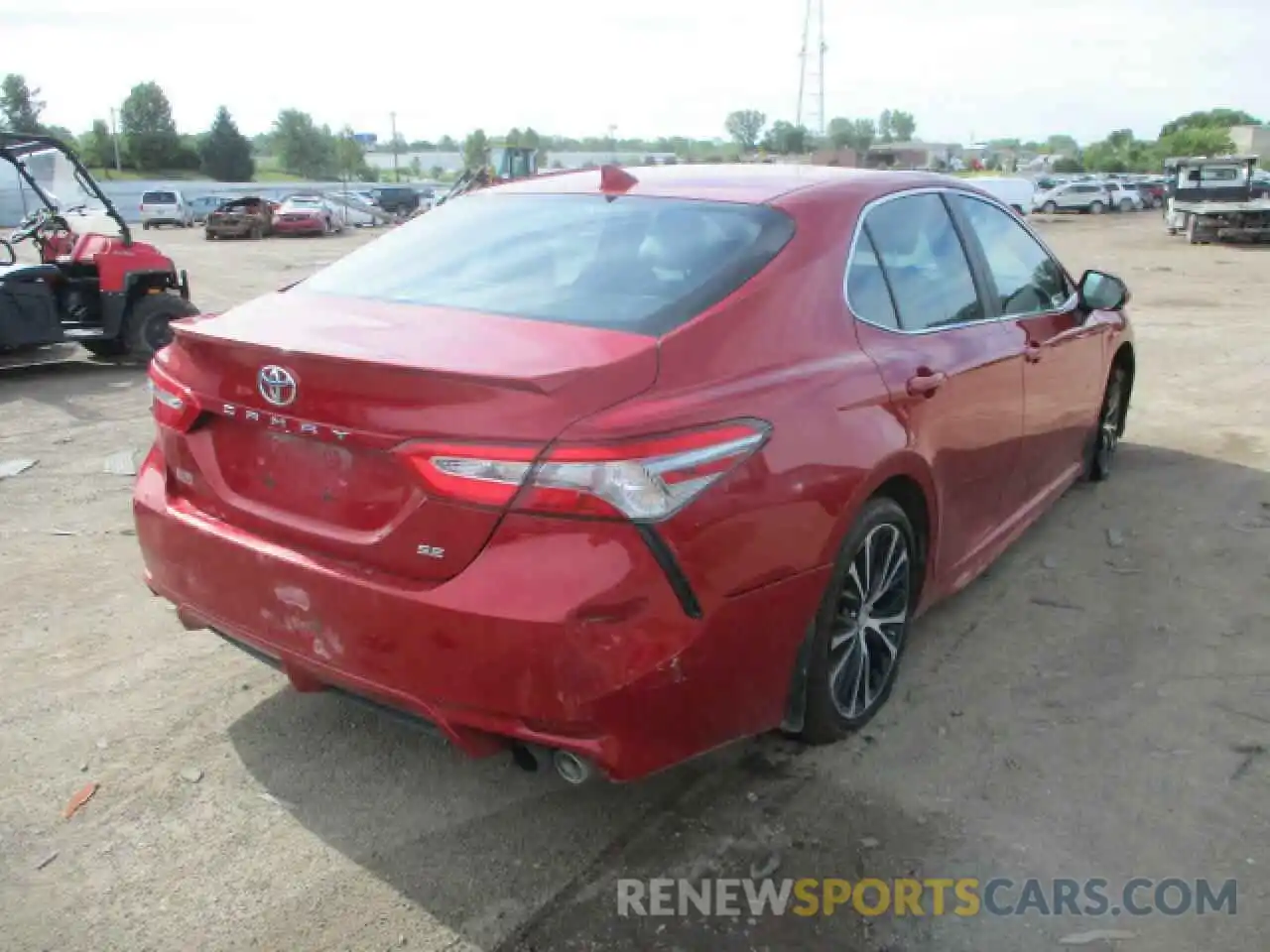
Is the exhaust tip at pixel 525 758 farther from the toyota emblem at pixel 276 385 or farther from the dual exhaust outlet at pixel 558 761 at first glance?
the toyota emblem at pixel 276 385

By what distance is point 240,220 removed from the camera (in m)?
34.1

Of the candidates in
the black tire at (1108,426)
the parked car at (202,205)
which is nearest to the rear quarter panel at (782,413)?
the black tire at (1108,426)

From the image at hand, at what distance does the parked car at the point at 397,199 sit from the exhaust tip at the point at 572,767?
165ft

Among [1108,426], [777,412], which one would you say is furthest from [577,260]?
[1108,426]

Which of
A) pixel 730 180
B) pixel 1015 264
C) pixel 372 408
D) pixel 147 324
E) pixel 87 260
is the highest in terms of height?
pixel 730 180

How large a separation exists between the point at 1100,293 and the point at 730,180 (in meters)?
2.31

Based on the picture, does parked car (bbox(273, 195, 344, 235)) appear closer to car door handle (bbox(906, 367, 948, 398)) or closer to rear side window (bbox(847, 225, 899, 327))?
rear side window (bbox(847, 225, 899, 327))

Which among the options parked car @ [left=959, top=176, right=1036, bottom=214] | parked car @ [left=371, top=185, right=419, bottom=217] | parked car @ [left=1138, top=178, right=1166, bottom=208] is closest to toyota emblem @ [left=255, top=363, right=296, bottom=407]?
parked car @ [left=959, top=176, right=1036, bottom=214]

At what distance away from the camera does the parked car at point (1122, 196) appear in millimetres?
48787

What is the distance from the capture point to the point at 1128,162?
92812 mm

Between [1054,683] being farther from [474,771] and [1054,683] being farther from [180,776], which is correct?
[180,776]

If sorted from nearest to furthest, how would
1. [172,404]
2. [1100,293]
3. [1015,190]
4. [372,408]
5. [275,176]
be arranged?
1. [372,408]
2. [172,404]
3. [1100,293]
4. [1015,190]
5. [275,176]

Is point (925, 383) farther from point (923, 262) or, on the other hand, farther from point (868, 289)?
point (923, 262)

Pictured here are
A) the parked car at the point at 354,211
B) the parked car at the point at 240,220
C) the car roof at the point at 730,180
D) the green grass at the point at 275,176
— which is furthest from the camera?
the green grass at the point at 275,176
